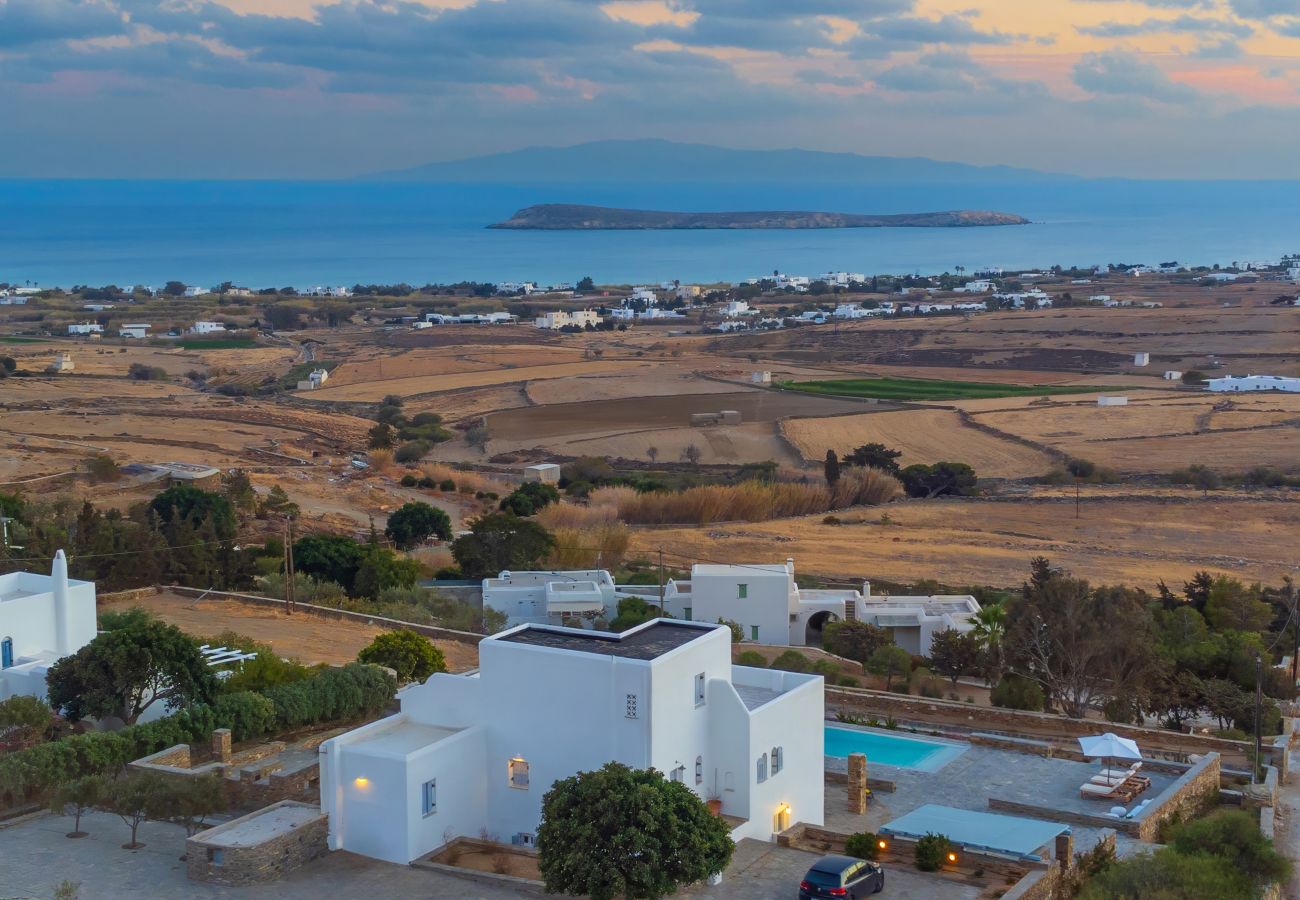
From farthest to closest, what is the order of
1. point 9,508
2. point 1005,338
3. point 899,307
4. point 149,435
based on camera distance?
point 899,307 < point 1005,338 < point 149,435 < point 9,508

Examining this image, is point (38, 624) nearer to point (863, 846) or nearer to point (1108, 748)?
point (863, 846)

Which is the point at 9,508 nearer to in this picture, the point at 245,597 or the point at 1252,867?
the point at 245,597

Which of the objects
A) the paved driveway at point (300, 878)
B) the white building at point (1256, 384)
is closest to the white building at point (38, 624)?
the paved driveway at point (300, 878)

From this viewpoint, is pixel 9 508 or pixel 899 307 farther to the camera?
pixel 899 307

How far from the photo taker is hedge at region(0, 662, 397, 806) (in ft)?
55.0

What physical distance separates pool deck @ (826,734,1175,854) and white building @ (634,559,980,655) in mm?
8461

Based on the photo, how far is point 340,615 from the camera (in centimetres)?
2783

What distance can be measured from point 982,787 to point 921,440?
4074 cm

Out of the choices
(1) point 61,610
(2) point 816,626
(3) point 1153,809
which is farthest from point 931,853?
(2) point 816,626

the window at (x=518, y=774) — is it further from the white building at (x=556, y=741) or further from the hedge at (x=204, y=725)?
Result: the hedge at (x=204, y=725)

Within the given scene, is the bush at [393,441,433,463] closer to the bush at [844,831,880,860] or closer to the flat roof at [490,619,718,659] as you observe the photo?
the flat roof at [490,619,718,659]

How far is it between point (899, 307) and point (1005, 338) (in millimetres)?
30990

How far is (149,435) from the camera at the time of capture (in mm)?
56188

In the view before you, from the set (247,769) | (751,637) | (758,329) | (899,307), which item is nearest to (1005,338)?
(758,329)
